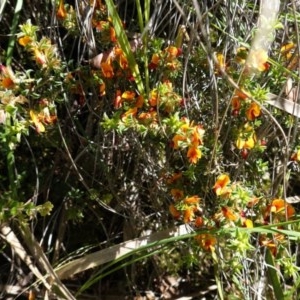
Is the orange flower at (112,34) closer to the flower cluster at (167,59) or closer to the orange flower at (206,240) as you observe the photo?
the flower cluster at (167,59)

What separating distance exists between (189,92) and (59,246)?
0.57m

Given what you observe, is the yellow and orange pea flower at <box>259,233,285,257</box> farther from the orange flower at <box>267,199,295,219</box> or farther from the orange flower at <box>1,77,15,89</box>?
the orange flower at <box>1,77,15,89</box>

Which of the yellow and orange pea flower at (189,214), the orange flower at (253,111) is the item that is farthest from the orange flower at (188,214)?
the orange flower at (253,111)

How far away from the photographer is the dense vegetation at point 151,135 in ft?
4.33

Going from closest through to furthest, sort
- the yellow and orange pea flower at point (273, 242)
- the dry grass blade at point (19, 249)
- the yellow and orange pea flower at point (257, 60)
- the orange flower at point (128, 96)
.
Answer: the yellow and orange pea flower at point (257, 60) < the orange flower at point (128, 96) < the yellow and orange pea flower at point (273, 242) < the dry grass blade at point (19, 249)

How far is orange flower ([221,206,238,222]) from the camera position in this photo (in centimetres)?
133

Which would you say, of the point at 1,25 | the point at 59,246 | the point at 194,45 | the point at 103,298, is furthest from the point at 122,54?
the point at 103,298

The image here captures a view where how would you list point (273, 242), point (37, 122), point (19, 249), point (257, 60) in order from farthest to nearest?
1. point (19, 249)
2. point (273, 242)
3. point (37, 122)
4. point (257, 60)

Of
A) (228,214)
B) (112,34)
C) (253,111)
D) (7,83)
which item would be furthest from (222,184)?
(7,83)

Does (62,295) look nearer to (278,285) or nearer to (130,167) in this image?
(130,167)

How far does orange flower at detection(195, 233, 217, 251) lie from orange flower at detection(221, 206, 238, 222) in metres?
0.07

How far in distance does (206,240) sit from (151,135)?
26cm

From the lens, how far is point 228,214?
133 centimetres

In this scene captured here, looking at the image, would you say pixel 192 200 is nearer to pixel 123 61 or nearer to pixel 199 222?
pixel 199 222
